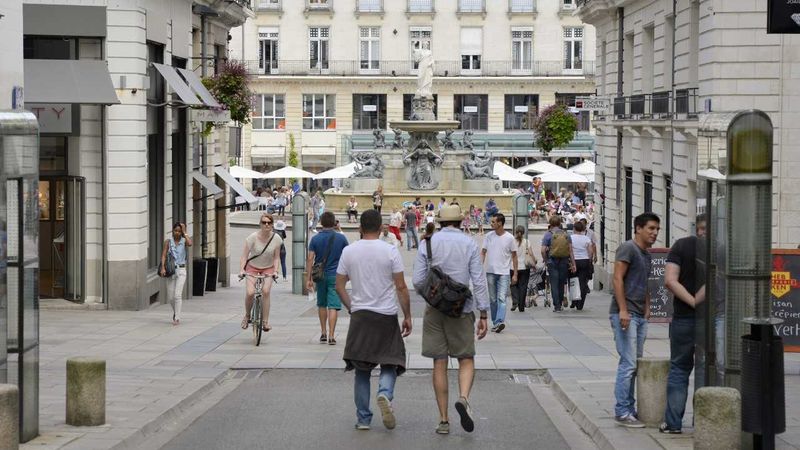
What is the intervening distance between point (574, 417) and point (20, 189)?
17.7ft

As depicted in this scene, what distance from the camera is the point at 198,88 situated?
30.1m

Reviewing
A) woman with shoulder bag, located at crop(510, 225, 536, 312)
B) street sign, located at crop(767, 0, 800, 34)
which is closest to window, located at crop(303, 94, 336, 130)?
woman with shoulder bag, located at crop(510, 225, 536, 312)

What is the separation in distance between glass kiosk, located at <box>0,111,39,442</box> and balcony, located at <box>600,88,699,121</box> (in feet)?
52.6

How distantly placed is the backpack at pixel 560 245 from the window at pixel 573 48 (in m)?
55.5

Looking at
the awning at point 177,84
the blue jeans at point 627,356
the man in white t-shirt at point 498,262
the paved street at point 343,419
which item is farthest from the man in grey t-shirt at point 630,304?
the awning at point 177,84

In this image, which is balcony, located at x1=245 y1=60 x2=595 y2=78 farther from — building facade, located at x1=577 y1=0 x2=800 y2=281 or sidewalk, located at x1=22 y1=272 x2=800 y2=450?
sidewalk, located at x1=22 y1=272 x2=800 y2=450

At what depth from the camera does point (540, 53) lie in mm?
81000

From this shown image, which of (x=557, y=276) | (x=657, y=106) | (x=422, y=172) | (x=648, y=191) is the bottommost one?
(x=557, y=276)

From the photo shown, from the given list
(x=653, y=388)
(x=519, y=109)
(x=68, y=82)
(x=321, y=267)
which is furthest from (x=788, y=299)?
(x=519, y=109)

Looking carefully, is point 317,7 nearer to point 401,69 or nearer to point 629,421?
point 401,69

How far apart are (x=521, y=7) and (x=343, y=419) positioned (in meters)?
69.9

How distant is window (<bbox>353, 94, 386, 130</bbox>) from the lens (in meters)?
80.3

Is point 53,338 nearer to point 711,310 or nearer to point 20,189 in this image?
point 20,189

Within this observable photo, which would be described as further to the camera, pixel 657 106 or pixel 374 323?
pixel 657 106
